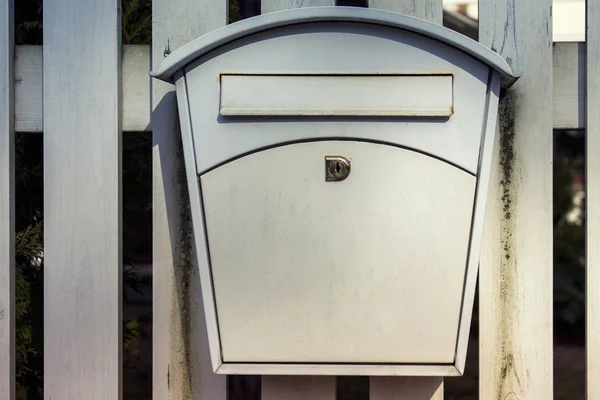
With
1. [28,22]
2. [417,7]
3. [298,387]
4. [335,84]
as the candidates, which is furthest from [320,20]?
[28,22]

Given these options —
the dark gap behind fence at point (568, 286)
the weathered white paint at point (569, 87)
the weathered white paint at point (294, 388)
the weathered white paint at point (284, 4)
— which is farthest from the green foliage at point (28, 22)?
the dark gap behind fence at point (568, 286)

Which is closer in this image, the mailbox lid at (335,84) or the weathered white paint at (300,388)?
the mailbox lid at (335,84)

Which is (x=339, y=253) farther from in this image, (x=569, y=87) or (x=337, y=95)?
(x=569, y=87)

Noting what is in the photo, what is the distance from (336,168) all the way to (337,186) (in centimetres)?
4

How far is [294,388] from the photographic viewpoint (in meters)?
1.68

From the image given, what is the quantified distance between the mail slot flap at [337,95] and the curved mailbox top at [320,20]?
0.08 m

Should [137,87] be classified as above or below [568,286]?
above

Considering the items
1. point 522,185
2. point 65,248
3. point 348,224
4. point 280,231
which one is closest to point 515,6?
point 522,185

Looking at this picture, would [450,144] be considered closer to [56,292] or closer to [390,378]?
[390,378]

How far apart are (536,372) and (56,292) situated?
1199 mm

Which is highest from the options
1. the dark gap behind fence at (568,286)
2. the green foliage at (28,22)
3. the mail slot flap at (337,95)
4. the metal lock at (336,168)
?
the green foliage at (28,22)

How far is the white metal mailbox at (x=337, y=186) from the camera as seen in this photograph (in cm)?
144

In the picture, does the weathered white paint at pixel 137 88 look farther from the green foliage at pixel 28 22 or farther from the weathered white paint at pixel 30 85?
the green foliage at pixel 28 22

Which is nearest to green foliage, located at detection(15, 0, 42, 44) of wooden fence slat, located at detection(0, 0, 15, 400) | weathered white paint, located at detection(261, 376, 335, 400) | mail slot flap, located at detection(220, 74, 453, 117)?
wooden fence slat, located at detection(0, 0, 15, 400)
